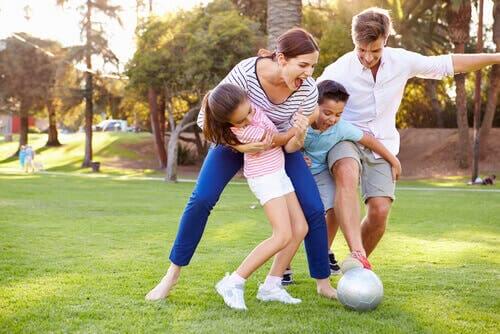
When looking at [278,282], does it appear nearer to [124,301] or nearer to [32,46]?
[124,301]

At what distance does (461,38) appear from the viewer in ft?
105

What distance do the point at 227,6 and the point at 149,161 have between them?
1381cm

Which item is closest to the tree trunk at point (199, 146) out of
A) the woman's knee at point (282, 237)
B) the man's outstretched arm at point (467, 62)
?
the man's outstretched arm at point (467, 62)

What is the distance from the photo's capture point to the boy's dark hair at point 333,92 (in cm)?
544

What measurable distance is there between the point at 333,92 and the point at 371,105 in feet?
1.52

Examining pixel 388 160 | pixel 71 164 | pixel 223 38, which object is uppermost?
pixel 223 38

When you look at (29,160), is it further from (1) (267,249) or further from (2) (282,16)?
(1) (267,249)

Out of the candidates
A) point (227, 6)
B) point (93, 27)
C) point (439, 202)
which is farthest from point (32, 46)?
point (439, 202)

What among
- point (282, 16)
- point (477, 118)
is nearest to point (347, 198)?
point (282, 16)

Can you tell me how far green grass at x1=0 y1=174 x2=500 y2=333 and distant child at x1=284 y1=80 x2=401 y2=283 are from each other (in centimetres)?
74

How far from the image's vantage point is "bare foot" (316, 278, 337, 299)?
17.4 feet

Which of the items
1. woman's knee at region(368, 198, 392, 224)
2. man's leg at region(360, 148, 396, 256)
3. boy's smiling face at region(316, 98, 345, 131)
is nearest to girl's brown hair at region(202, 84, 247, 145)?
boy's smiling face at region(316, 98, 345, 131)

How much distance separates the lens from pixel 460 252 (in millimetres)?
8477

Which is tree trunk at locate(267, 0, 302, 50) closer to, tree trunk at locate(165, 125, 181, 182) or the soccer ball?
the soccer ball
